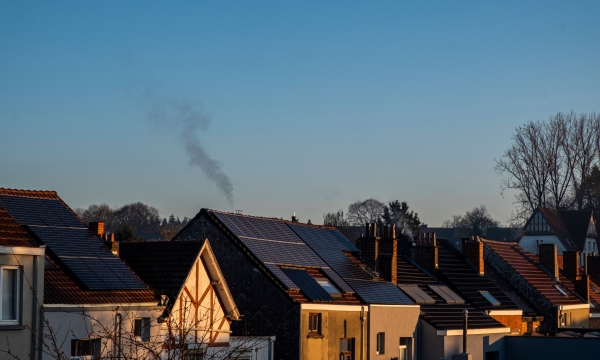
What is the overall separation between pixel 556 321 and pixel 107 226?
6780 centimetres

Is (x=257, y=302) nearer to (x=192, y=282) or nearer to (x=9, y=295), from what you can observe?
(x=192, y=282)

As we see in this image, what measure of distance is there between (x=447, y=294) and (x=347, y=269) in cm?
697

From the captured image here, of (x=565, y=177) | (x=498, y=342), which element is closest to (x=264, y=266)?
(x=498, y=342)

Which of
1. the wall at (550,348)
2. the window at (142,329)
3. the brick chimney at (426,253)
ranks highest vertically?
the brick chimney at (426,253)

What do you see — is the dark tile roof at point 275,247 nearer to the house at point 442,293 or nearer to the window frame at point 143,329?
the house at point 442,293

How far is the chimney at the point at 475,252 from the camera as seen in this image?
4803 centimetres

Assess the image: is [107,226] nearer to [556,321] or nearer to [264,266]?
[556,321]

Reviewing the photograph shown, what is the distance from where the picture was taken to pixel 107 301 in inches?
949

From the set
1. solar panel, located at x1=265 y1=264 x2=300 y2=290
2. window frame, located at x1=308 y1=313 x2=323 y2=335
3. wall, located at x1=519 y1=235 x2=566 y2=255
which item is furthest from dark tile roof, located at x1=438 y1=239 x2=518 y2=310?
wall, located at x1=519 y1=235 x2=566 y2=255

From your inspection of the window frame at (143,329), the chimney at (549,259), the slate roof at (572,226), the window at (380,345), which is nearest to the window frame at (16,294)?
the window frame at (143,329)

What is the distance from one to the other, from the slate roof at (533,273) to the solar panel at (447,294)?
8.44m

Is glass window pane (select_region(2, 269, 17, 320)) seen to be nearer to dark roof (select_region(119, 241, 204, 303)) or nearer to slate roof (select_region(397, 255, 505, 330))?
dark roof (select_region(119, 241, 204, 303))

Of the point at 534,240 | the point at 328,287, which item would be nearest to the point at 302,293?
the point at 328,287

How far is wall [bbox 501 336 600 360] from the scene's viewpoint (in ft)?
133
